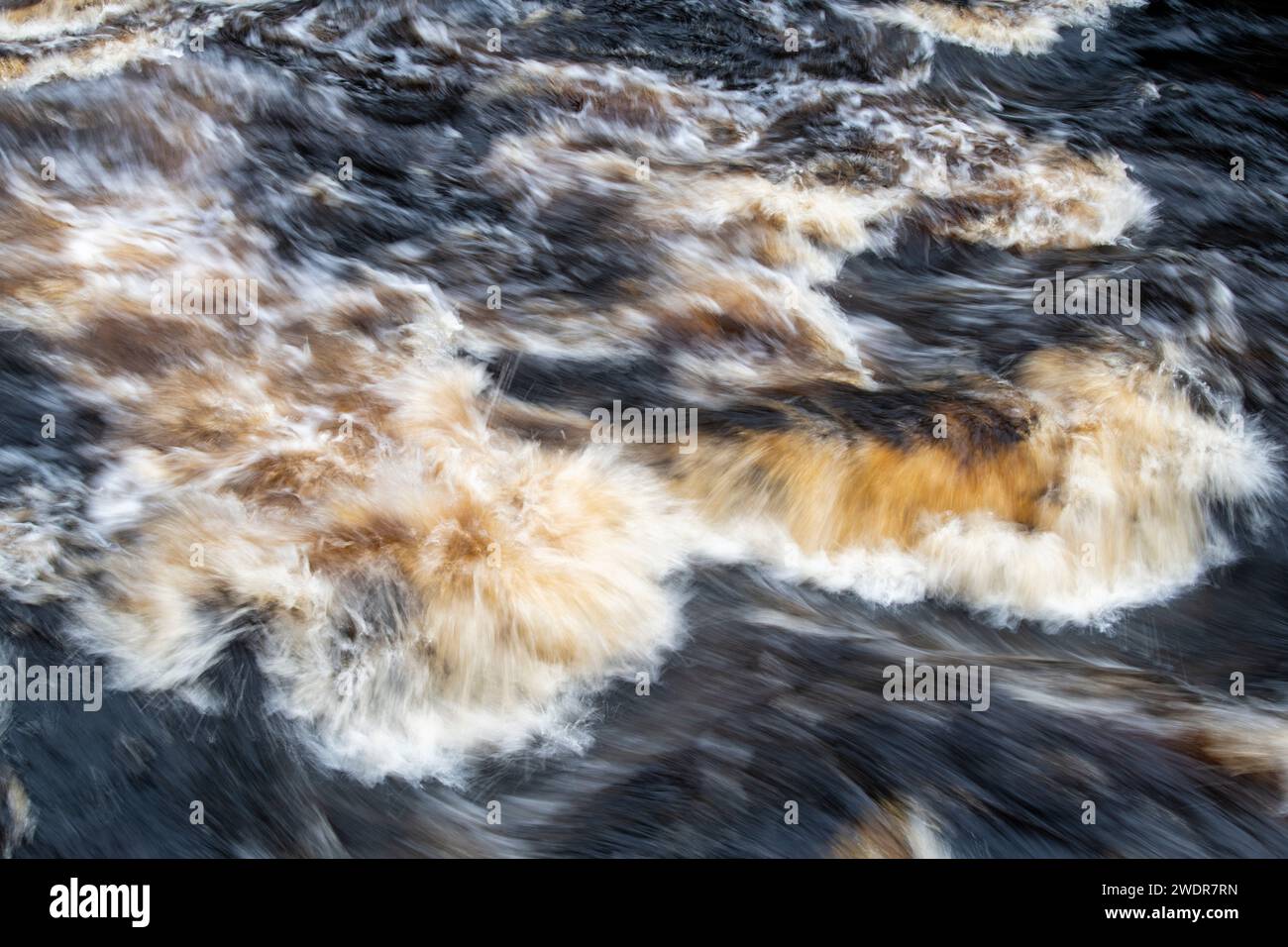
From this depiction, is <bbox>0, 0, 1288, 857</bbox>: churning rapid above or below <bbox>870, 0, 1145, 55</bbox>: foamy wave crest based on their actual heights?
below

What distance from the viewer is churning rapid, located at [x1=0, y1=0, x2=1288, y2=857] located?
11.8ft

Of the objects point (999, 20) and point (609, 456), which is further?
point (999, 20)

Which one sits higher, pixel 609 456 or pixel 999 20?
pixel 999 20

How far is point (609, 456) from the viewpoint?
14.9ft

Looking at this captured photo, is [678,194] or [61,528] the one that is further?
[678,194]

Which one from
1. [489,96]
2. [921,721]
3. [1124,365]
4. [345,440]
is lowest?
[921,721]

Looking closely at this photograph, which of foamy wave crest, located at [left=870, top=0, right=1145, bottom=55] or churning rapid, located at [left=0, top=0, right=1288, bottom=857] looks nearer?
churning rapid, located at [left=0, top=0, right=1288, bottom=857]
